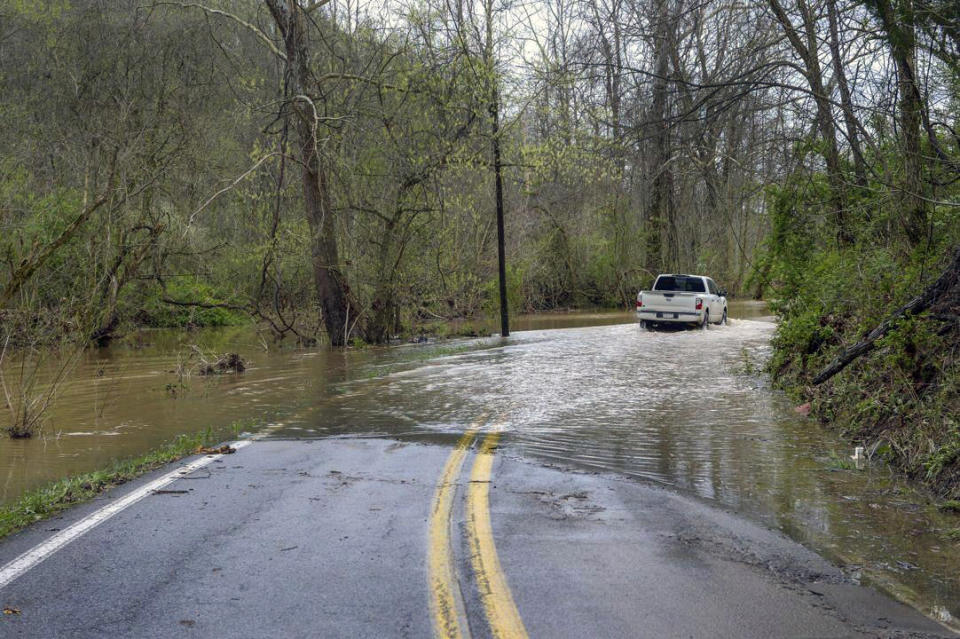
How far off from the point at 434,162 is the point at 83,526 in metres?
17.9

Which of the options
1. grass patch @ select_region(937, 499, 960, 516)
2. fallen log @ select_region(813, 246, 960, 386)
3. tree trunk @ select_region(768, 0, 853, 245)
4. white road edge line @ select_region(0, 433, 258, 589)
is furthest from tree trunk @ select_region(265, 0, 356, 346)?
grass patch @ select_region(937, 499, 960, 516)

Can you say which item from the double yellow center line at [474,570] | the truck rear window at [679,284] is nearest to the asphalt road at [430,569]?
the double yellow center line at [474,570]

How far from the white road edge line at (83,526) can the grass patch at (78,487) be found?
335 mm

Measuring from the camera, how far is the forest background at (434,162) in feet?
33.6

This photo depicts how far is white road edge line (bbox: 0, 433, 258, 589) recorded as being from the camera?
5404 millimetres

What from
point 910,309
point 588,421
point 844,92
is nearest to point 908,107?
point 844,92

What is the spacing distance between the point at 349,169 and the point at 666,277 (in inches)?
450

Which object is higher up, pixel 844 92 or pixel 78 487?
pixel 844 92

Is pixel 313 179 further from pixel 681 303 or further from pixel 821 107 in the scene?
pixel 821 107

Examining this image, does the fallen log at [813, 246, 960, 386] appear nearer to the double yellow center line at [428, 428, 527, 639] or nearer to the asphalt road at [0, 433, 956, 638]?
the asphalt road at [0, 433, 956, 638]

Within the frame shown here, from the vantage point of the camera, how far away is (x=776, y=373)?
1439 centimetres

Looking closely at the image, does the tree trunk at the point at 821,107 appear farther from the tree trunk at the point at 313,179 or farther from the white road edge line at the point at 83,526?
the tree trunk at the point at 313,179

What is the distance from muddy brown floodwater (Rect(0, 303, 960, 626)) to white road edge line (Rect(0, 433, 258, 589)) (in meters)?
1.26

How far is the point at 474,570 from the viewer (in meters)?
5.24
